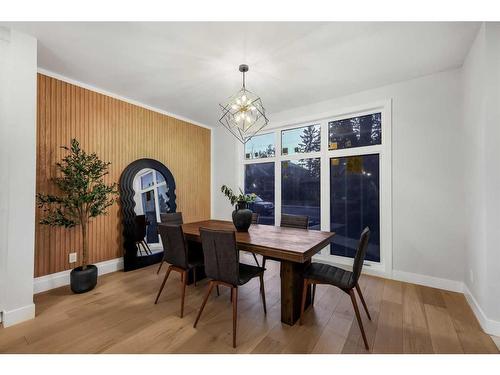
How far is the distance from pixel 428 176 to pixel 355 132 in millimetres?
1161

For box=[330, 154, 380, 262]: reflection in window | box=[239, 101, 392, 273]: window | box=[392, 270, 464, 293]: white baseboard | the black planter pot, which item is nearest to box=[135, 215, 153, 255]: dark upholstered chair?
the black planter pot

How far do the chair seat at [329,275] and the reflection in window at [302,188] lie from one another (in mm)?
1649

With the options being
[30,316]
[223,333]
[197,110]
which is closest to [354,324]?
[223,333]

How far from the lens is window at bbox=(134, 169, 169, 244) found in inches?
141

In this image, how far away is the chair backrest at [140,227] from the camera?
3.45m

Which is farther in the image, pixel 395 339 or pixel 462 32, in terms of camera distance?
pixel 462 32

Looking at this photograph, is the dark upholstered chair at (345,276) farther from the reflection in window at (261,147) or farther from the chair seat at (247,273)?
the reflection in window at (261,147)

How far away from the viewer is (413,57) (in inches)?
94.7

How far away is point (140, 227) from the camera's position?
3.49 m

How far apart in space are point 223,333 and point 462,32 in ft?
11.6

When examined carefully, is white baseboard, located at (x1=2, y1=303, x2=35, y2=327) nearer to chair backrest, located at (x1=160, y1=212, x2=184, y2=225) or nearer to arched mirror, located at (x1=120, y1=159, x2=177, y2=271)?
arched mirror, located at (x1=120, y1=159, x2=177, y2=271)

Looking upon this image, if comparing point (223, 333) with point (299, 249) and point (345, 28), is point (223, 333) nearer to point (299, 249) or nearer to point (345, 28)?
point (299, 249)

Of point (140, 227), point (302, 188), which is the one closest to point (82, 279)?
point (140, 227)

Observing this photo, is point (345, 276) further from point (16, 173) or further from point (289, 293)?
point (16, 173)
